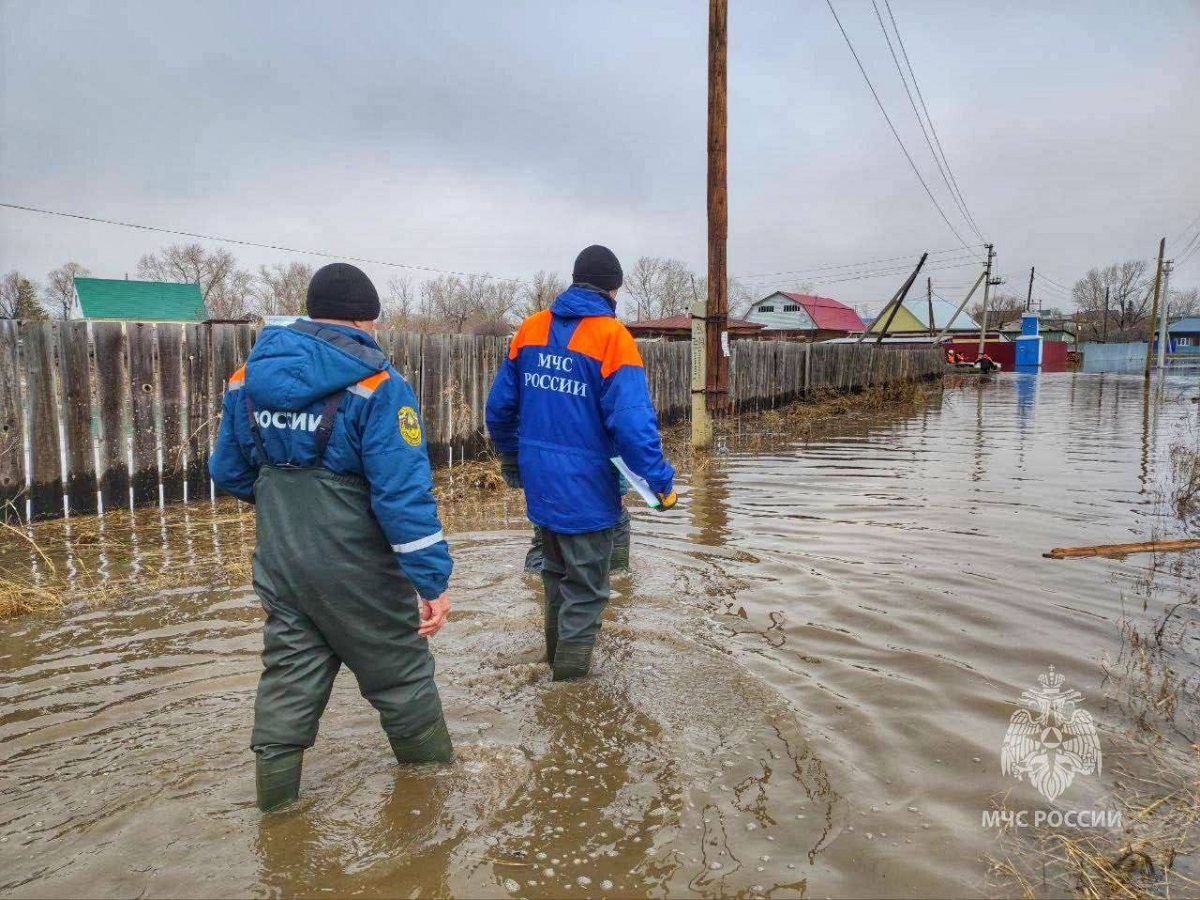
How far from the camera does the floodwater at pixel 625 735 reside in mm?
2152

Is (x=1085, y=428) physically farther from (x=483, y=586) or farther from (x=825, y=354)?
(x=483, y=586)

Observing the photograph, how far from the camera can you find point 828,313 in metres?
61.5

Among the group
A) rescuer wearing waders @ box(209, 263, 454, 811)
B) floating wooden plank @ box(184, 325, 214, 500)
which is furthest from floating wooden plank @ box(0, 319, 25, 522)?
rescuer wearing waders @ box(209, 263, 454, 811)

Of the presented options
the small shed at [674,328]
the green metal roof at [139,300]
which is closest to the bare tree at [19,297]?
the green metal roof at [139,300]

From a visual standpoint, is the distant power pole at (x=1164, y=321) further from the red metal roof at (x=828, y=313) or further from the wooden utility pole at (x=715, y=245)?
the wooden utility pole at (x=715, y=245)

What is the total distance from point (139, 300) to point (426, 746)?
46723 millimetres

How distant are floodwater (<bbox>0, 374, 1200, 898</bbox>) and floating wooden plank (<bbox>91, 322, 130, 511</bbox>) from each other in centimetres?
110

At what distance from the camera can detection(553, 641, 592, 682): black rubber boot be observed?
3371 millimetres

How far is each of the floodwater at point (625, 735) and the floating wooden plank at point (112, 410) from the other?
3.61 feet

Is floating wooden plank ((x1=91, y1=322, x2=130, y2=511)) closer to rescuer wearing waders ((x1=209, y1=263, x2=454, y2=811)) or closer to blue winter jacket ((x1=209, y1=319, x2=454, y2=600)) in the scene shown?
rescuer wearing waders ((x1=209, y1=263, x2=454, y2=811))

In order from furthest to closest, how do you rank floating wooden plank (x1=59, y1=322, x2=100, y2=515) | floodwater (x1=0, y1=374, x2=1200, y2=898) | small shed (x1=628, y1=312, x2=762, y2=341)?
small shed (x1=628, y1=312, x2=762, y2=341), floating wooden plank (x1=59, y1=322, x2=100, y2=515), floodwater (x1=0, y1=374, x2=1200, y2=898)

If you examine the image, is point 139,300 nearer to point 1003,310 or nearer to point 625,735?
point 625,735

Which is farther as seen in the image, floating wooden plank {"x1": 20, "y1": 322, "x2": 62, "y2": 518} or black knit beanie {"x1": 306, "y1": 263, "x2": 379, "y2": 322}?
floating wooden plank {"x1": 20, "y1": 322, "x2": 62, "y2": 518}

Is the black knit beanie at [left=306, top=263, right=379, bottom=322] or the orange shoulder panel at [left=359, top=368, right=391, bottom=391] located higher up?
the black knit beanie at [left=306, top=263, right=379, bottom=322]
